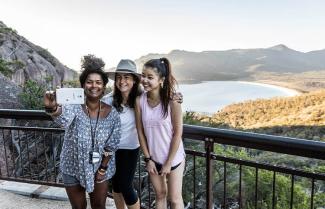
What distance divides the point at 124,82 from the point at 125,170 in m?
0.60

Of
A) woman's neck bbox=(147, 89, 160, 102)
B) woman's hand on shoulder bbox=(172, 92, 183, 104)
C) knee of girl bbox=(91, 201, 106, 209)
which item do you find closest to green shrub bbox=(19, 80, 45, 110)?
knee of girl bbox=(91, 201, 106, 209)

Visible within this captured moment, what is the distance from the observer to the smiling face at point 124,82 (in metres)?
2.34

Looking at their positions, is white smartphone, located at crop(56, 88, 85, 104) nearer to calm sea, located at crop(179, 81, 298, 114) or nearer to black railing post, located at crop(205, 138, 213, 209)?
black railing post, located at crop(205, 138, 213, 209)

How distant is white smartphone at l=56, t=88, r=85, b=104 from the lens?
2.08 m

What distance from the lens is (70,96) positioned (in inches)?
82.8

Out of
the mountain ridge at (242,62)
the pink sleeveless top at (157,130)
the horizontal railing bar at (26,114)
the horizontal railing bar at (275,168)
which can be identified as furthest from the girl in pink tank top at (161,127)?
the mountain ridge at (242,62)

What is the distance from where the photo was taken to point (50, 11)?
25516 millimetres

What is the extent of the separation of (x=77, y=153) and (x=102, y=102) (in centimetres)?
36

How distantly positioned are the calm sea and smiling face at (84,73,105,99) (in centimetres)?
6200

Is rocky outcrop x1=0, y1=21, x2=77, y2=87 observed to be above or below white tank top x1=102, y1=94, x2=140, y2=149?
above

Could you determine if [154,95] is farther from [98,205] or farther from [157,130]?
[98,205]

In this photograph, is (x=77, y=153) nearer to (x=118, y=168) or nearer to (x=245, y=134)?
(x=118, y=168)

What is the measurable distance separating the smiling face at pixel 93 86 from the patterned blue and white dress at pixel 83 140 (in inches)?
4.1

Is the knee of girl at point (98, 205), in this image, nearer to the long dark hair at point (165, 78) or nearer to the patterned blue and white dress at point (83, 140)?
the patterned blue and white dress at point (83, 140)
